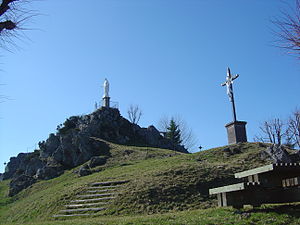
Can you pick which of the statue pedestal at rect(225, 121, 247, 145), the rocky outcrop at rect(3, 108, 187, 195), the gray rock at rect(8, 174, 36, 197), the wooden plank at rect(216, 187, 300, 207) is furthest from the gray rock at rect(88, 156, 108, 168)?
the wooden plank at rect(216, 187, 300, 207)

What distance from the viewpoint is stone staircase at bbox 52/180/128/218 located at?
15.2 meters

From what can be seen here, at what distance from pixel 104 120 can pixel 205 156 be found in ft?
85.4

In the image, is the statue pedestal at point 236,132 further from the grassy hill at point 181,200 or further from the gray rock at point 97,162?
the gray rock at point 97,162

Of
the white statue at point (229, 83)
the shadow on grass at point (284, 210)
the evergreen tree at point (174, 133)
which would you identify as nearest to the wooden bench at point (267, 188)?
the shadow on grass at point (284, 210)

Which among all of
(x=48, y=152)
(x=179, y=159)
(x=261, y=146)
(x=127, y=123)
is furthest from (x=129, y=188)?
(x=127, y=123)

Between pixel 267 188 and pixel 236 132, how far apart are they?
54.8 feet

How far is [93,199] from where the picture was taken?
1683 cm

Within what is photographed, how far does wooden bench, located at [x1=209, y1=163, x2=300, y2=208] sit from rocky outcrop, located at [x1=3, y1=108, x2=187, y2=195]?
22633 mm

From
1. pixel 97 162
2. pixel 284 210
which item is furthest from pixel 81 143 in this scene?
pixel 284 210

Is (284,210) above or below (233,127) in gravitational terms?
below

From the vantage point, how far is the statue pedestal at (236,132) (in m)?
23.5

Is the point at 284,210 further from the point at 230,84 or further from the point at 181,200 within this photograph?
the point at 230,84

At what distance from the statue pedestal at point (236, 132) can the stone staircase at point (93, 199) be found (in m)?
9.95

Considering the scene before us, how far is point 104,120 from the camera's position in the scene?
47000mm
